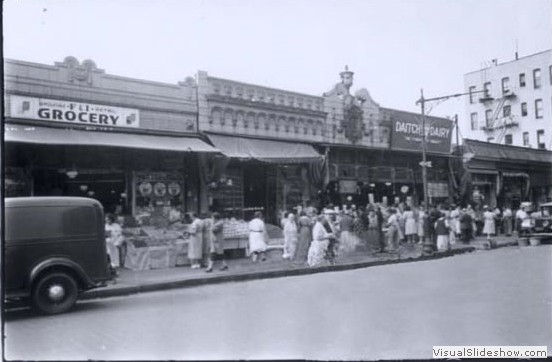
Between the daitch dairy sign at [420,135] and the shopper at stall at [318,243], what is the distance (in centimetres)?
1042

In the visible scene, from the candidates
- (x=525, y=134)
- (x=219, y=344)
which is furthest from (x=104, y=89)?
(x=525, y=134)

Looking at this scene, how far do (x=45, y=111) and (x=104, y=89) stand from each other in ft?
6.79

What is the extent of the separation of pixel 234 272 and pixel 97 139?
5253mm

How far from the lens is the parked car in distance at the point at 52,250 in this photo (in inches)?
337

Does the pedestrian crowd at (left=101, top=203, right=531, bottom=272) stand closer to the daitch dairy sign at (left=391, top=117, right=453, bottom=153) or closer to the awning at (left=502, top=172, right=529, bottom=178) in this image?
the daitch dairy sign at (left=391, top=117, right=453, bottom=153)

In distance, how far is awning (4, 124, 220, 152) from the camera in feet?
42.5

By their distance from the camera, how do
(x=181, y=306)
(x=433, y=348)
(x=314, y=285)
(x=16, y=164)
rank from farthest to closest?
(x=16, y=164) → (x=314, y=285) → (x=181, y=306) → (x=433, y=348)

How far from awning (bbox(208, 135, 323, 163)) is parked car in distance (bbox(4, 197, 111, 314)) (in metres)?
8.32

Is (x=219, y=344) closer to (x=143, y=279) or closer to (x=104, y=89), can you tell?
(x=143, y=279)

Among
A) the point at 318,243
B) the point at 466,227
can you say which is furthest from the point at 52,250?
the point at 466,227

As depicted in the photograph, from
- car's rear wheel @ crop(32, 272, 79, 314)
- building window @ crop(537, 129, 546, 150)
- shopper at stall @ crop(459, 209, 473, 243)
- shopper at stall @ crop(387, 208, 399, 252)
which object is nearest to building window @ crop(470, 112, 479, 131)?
building window @ crop(537, 129, 546, 150)

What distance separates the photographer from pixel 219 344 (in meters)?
6.74

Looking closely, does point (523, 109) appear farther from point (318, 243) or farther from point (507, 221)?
point (318, 243)

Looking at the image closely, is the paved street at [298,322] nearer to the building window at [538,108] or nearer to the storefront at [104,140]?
the storefront at [104,140]
